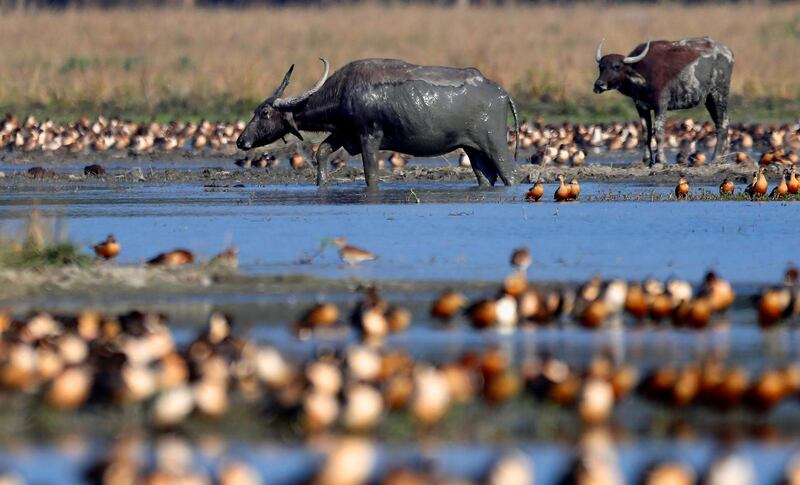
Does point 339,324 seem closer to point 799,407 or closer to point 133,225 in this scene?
point 799,407

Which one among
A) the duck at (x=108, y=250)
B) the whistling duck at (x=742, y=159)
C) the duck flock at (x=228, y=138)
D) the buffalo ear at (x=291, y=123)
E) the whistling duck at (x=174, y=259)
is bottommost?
the duck flock at (x=228, y=138)

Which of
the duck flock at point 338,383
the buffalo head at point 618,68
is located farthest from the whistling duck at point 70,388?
the buffalo head at point 618,68

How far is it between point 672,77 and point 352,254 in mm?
12289

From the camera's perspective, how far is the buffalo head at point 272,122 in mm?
21406

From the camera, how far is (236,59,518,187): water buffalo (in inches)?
803

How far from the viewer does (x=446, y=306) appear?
10586 millimetres

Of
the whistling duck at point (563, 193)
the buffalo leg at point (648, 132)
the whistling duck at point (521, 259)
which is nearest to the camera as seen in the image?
the whistling duck at point (521, 259)

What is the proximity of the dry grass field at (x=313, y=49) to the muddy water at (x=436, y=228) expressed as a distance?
1267cm

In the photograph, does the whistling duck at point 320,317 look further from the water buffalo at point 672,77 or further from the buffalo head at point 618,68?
the buffalo head at point 618,68

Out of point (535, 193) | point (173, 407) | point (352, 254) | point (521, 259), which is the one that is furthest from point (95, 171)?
point (173, 407)

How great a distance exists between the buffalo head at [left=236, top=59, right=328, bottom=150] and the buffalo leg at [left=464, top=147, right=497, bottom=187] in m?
2.03

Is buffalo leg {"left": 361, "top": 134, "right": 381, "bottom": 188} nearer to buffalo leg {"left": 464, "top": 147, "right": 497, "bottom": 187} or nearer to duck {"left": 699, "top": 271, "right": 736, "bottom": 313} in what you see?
buffalo leg {"left": 464, "top": 147, "right": 497, "bottom": 187}

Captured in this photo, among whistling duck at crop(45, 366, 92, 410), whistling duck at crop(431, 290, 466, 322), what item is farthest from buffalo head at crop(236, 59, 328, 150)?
whistling duck at crop(45, 366, 92, 410)

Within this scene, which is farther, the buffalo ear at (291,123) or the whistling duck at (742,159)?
the whistling duck at (742,159)
